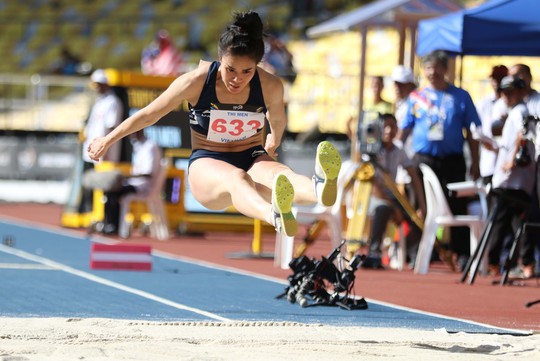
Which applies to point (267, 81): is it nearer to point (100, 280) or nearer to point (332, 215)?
point (100, 280)

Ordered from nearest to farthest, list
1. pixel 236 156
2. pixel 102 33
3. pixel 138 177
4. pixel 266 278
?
1. pixel 236 156
2. pixel 266 278
3. pixel 138 177
4. pixel 102 33

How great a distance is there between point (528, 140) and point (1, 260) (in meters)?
5.64

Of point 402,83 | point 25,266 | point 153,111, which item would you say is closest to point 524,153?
point 402,83

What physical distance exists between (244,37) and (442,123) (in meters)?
5.01

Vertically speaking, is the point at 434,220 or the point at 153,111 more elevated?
the point at 153,111

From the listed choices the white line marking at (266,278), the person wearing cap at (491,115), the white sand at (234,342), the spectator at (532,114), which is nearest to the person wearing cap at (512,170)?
the spectator at (532,114)

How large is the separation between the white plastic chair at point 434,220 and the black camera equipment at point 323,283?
9.14ft

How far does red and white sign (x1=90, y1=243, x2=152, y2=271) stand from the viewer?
40.1ft

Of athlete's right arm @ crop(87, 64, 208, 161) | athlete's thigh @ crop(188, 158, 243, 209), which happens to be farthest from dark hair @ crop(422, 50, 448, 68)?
athlete's right arm @ crop(87, 64, 208, 161)

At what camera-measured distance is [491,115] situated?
13164mm

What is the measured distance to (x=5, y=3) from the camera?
35094 mm

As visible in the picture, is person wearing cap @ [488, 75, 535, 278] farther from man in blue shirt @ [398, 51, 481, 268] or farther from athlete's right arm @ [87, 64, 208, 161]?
athlete's right arm @ [87, 64, 208, 161]

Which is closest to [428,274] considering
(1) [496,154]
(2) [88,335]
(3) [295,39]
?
(1) [496,154]

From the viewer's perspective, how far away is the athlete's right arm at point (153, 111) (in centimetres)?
787
